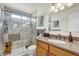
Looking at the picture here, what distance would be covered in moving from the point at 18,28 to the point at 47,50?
1.66ft

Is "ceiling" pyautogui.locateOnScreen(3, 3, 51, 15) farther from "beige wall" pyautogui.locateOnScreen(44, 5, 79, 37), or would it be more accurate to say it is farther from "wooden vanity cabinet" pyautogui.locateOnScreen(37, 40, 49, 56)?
"wooden vanity cabinet" pyautogui.locateOnScreen(37, 40, 49, 56)

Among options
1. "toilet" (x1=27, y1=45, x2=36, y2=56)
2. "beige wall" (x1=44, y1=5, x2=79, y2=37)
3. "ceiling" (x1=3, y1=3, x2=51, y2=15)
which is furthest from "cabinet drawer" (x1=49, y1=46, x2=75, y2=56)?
"ceiling" (x1=3, y1=3, x2=51, y2=15)

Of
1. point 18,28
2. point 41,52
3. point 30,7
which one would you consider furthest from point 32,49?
point 30,7

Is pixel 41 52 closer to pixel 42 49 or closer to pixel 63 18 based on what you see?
pixel 42 49

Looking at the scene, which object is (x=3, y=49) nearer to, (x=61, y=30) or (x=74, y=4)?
(x=61, y=30)

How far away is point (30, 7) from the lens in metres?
1.27

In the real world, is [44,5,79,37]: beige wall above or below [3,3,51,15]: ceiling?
below

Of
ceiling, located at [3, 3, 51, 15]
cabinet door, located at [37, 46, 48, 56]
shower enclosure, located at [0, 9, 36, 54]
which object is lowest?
cabinet door, located at [37, 46, 48, 56]

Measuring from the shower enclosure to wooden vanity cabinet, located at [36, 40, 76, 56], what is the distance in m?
0.14

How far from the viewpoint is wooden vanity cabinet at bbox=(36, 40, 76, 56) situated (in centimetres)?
121

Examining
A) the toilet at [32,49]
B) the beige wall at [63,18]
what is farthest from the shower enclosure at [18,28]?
the beige wall at [63,18]

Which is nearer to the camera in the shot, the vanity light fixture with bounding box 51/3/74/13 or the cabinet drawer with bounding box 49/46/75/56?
the cabinet drawer with bounding box 49/46/75/56

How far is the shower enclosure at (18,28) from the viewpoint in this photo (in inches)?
48.2

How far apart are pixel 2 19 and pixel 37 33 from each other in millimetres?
489
